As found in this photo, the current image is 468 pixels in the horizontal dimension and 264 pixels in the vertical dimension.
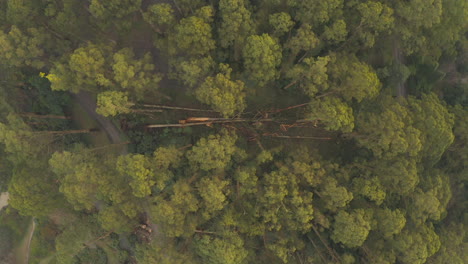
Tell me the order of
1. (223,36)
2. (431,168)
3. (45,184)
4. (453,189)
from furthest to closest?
1. (453,189)
2. (431,168)
3. (45,184)
4. (223,36)

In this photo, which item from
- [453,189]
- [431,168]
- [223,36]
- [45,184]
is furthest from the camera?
[453,189]

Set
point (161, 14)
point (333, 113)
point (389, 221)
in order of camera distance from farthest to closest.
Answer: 1. point (389, 221)
2. point (333, 113)
3. point (161, 14)

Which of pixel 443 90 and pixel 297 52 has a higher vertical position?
pixel 297 52

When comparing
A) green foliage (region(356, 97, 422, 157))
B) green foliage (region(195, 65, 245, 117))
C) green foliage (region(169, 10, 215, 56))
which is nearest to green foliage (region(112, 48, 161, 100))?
green foliage (region(169, 10, 215, 56))

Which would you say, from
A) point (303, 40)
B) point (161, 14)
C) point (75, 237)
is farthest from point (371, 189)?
point (75, 237)

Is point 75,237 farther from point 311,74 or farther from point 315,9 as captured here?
point 315,9

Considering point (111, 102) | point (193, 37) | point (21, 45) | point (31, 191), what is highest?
point (21, 45)

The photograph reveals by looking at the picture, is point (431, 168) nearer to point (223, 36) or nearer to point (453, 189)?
point (453, 189)

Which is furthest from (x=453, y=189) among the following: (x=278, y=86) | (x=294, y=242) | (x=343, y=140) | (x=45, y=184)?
(x=45, y=184)
